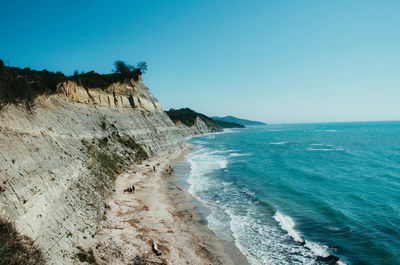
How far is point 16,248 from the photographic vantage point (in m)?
8.39

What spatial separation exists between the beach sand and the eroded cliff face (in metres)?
1.11

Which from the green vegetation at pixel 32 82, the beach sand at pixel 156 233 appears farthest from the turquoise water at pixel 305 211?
the green vegetation at pixel 32 82

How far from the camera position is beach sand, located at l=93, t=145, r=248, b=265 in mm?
12552

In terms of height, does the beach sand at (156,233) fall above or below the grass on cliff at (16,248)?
below

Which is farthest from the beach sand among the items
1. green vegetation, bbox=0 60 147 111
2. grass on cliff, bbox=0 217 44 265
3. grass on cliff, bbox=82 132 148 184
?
green vegetation, bbox=0 60 147 111

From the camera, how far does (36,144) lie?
15.2m

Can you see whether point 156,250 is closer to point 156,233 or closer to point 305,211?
point 156,233

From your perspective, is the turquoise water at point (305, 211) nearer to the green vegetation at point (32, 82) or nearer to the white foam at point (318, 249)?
the white foam at point (318, 249)

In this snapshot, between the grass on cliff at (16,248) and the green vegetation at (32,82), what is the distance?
9231 millimetres

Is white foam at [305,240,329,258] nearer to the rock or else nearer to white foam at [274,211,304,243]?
white foam at [274,211,304,243]

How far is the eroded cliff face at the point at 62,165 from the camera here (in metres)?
10.6

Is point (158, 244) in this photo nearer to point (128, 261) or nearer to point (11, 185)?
point (128, 261)

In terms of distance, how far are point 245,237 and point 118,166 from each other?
19424 millimetres

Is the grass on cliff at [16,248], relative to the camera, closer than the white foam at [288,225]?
Yes
